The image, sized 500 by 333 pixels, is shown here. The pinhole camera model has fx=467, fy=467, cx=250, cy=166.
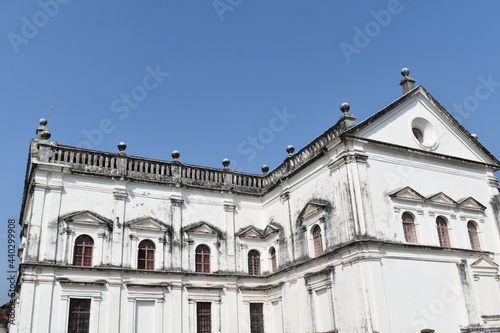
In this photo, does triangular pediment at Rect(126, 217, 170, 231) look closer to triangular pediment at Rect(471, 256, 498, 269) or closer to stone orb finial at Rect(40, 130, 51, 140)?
stone orb finial at Rect(40, 130, 51, 140)

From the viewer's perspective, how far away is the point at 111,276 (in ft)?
58.8

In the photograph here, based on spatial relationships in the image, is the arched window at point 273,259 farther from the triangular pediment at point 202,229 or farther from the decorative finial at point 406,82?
the decorative finial at point 406,82

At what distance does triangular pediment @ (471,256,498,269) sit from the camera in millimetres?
17506

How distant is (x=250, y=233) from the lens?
21.5 meters

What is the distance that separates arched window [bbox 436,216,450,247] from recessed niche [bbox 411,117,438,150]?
3196 mm

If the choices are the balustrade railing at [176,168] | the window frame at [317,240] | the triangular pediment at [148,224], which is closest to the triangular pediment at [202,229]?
the triangular pediment at [148,224]

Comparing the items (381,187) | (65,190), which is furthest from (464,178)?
(65,190)

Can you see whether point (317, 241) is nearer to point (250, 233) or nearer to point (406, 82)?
point (250, 233)

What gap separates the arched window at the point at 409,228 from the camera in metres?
16.8

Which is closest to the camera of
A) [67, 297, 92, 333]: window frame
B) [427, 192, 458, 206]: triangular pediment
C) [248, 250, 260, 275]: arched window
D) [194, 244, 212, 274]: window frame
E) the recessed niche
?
[67, 297, 92, 333]: window frame

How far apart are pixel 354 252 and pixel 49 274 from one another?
35.9ft

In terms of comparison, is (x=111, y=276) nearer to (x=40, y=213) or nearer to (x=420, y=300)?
(x=40, y=213)

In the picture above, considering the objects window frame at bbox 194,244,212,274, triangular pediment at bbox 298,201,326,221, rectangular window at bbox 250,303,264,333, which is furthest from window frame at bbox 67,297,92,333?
triangular pediment at bbox 298,201,326,221

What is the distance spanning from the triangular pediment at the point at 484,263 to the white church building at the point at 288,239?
0.22 feet
